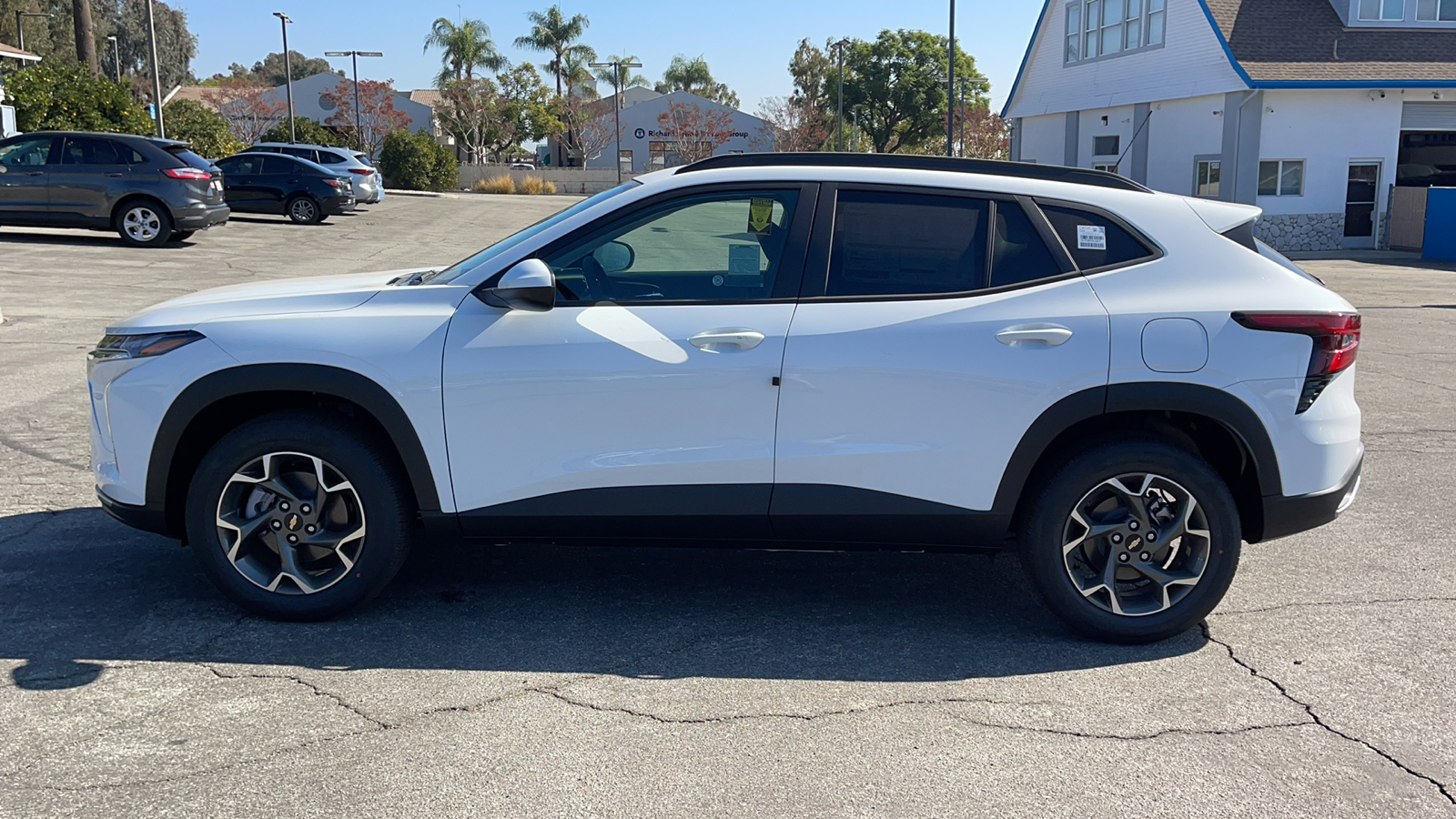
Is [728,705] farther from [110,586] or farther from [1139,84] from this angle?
[1139,84]

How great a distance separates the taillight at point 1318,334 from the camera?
14.3 feet

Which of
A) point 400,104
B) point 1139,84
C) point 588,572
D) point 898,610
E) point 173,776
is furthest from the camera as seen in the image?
point 400,104

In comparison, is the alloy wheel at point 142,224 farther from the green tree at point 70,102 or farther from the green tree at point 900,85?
the green tree at point 900,85

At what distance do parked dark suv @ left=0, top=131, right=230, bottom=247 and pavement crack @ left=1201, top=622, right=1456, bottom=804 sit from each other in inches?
770

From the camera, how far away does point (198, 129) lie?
3972 centimetres

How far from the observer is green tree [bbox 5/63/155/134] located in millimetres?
27922

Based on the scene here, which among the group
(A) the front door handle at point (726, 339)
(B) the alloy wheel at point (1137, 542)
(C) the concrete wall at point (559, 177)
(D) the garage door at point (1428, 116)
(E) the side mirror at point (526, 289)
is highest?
(D) the garage door at point (1428, 116)

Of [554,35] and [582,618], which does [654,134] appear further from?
[582,618]

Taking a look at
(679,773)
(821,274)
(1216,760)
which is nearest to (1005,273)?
(821,274)

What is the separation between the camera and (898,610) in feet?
16.0

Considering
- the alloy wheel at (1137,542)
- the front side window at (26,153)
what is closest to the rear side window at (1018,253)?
the alloy wheel at (1137,542)

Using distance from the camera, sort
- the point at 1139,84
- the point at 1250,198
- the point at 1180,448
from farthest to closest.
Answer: the point at 1139,84 → the point at 1250,198 → the point at 1180,448

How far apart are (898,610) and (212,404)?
9.01ft

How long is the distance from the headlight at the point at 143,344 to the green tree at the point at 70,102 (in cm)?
2673
